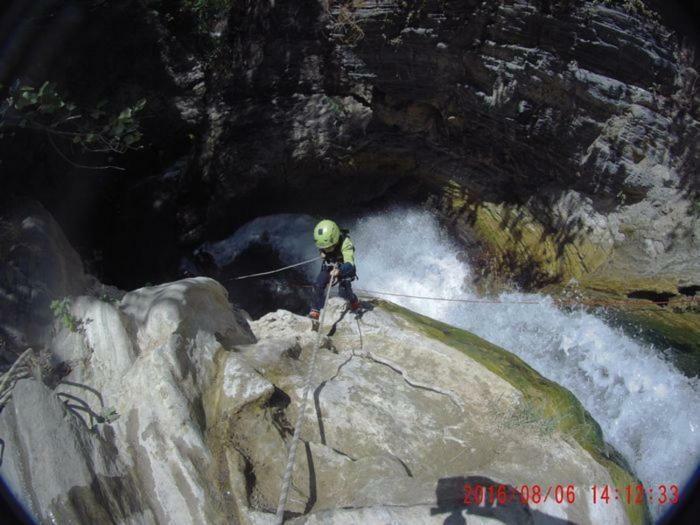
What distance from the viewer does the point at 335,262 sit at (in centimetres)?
653

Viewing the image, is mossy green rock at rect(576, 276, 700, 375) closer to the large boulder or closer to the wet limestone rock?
Answer: the wet limestone rock

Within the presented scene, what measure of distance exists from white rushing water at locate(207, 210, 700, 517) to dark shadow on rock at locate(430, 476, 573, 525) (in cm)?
178

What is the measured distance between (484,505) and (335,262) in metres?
3.71

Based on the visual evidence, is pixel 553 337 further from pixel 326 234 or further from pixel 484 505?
pixel 484 505

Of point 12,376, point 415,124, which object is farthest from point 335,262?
point 415,124

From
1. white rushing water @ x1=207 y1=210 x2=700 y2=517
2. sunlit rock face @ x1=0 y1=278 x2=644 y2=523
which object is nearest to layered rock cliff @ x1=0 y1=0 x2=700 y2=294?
white rushing water @ x1=207 y1=210 x2=700 y2=517

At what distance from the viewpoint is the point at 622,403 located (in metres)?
6.08

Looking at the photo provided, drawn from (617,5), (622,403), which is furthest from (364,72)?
(622,403)

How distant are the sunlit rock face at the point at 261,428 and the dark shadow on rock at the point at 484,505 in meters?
0.02

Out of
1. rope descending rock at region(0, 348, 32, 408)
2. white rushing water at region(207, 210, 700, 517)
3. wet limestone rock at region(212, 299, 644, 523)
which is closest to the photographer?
rope descending rock at region(0, 348, 32, 408)

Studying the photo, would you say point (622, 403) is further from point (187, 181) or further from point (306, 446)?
point (187, 181)

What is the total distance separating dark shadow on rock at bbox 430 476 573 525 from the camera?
3.57 meters

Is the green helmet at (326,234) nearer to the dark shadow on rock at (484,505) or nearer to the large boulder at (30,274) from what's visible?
the large boulder at (30,274)

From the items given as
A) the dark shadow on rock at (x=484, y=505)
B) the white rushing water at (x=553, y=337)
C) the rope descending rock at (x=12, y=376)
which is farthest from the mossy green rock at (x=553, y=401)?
the rope descending rock at (x=12, y=376)
